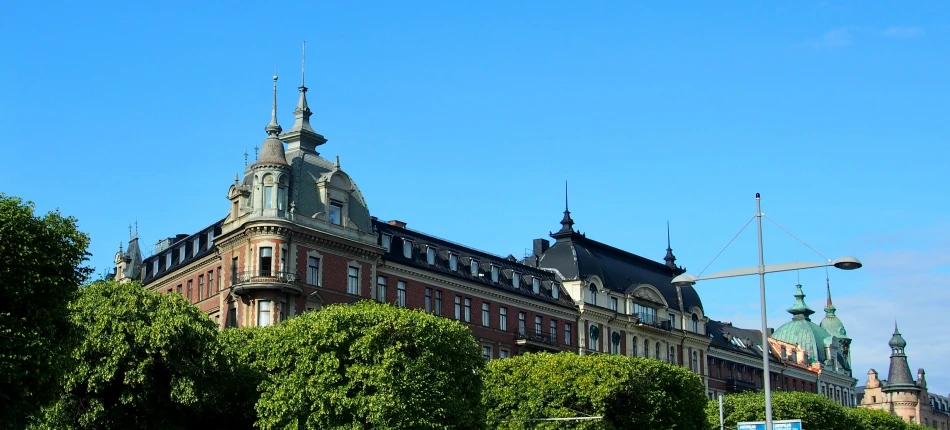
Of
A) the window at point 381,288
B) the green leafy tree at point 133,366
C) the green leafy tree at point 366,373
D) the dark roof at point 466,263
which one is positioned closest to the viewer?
the green leafy tree at point 133,366

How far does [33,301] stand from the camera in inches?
1972

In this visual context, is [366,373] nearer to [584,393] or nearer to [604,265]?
[584,393]

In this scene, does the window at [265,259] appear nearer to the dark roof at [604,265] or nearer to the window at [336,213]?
the window at [336,213]

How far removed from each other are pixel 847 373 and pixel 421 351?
387ft

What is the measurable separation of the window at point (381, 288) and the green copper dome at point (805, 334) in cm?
8909

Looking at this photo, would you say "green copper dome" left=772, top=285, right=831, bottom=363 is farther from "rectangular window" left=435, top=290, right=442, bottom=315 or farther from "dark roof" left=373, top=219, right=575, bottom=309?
"rectangular window" left=435, top=290, right=442, bottom=315

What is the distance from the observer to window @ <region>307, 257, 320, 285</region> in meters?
90.1

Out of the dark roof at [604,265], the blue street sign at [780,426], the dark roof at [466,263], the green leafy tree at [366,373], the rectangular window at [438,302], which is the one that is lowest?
the blue street sign at [780,426]

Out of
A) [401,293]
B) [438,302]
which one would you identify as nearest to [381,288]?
[401,293]

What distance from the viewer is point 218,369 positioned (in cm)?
6919

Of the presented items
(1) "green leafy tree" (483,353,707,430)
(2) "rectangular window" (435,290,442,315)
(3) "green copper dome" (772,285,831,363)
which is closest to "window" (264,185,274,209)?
(2) "rectangular window" (435,290,442,315)

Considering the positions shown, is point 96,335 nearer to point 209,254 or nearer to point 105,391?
point 105,391

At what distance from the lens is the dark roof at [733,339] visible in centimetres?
13912

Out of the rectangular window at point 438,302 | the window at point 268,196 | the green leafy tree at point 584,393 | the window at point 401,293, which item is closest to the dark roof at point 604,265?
the rectangular window at point 438,302
